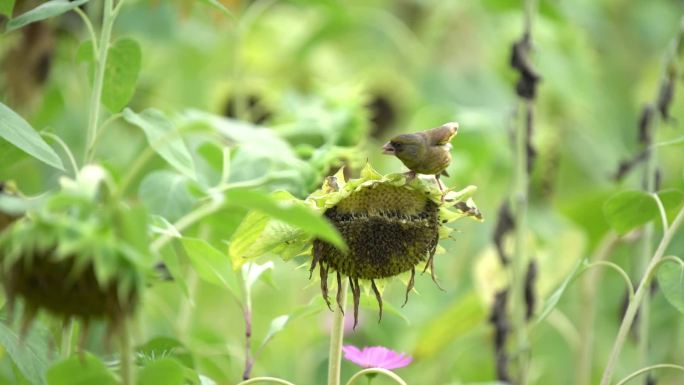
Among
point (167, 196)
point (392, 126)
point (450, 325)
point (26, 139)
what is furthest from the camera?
point (392, 126)

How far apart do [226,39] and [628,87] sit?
0.85 meters

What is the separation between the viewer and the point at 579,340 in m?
0.98

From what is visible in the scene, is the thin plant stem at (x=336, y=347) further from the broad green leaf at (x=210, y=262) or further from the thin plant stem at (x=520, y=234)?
the thin plant stem at (x=520, y=234)

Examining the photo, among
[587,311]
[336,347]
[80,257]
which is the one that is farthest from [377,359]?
[587,311]

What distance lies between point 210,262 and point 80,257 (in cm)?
20

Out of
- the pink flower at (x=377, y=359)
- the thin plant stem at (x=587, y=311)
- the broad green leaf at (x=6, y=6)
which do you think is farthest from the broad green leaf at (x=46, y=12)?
the thin plant stem at (x=587, y=311)

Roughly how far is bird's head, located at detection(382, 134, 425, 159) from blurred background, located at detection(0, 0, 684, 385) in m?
0.13

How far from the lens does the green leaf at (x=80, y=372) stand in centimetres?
49

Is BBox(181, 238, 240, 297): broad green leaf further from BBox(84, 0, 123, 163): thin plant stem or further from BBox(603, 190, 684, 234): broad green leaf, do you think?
BBox(603, 190, 684, 234): broad green leaf

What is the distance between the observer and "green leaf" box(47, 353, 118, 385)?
1.61ft

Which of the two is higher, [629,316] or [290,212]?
[290,212]

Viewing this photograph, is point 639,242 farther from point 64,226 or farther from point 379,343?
point 64,226

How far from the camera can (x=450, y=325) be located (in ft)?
3.40

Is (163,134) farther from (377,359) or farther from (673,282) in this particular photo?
(673,282)
